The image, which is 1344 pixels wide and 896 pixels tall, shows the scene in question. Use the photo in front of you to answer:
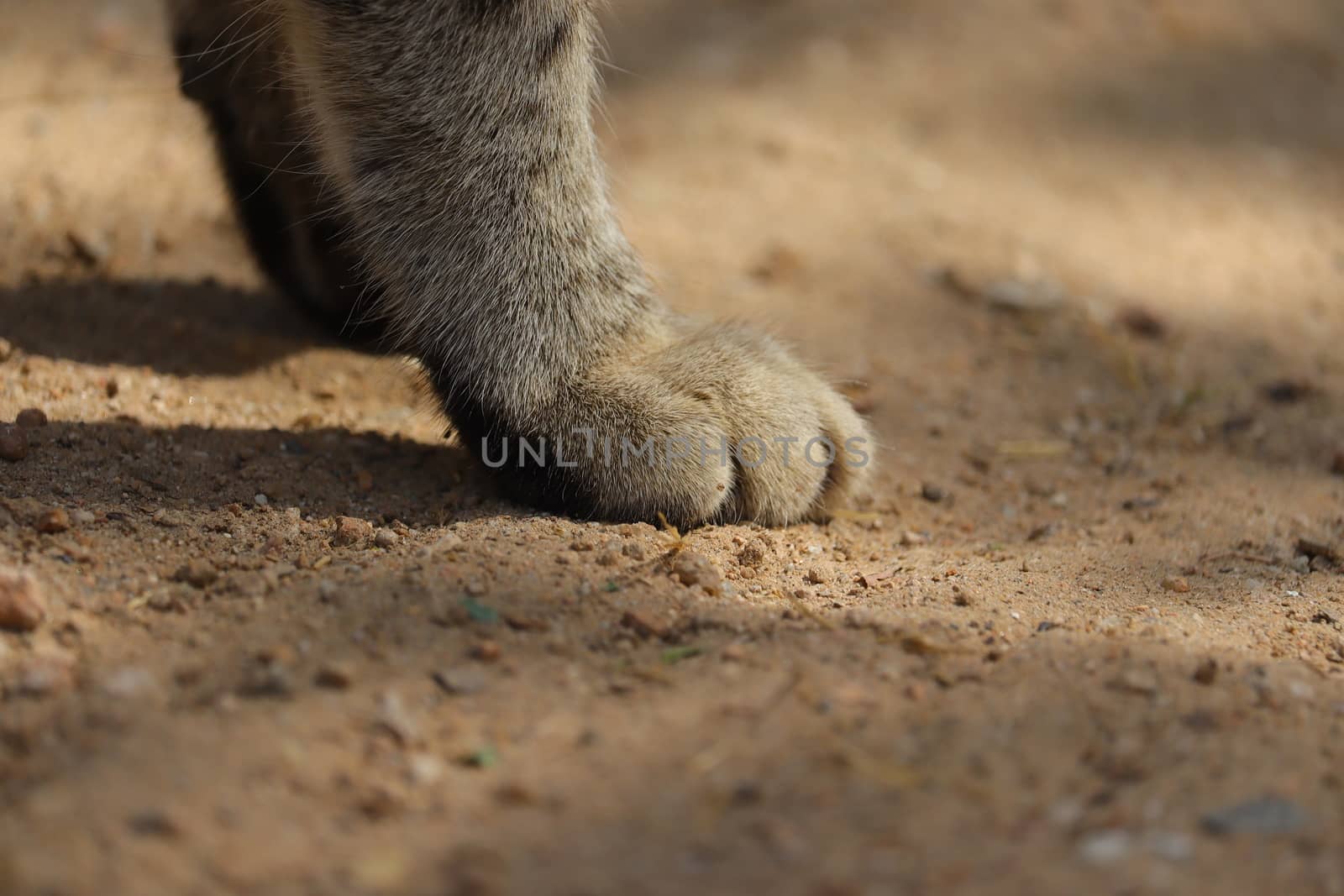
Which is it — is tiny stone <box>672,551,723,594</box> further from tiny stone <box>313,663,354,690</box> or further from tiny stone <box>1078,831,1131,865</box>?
tiny stone <box>1078,831,1131,865</box>

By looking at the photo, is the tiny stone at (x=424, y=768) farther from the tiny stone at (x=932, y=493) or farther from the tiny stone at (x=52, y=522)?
the tiny stone at (x=932, y=493)

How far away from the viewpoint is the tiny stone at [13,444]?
6.64 ft

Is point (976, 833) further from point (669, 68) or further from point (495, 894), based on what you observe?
point (669, 68)

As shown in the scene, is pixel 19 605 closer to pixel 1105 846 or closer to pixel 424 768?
pixel 424 768

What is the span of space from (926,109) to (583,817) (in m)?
3.52

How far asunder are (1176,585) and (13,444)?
2.00 meters

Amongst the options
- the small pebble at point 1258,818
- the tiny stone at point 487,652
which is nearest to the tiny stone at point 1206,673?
the small pebble at point 1258,818

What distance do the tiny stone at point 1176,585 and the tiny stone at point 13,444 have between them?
1973 millimetres

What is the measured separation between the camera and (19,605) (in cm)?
157

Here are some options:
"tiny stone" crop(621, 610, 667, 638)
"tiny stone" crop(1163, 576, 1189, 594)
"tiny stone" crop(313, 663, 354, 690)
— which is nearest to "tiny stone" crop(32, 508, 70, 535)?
"tiny stone" crop(313, 663, 354, 690)

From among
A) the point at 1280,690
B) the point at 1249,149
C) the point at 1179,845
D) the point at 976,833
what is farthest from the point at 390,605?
the point at 1249,149

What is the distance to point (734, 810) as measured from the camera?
1361mm

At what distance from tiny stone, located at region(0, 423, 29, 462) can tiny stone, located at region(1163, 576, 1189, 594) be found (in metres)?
1.97

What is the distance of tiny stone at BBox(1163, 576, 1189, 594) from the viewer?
83.0 inches
